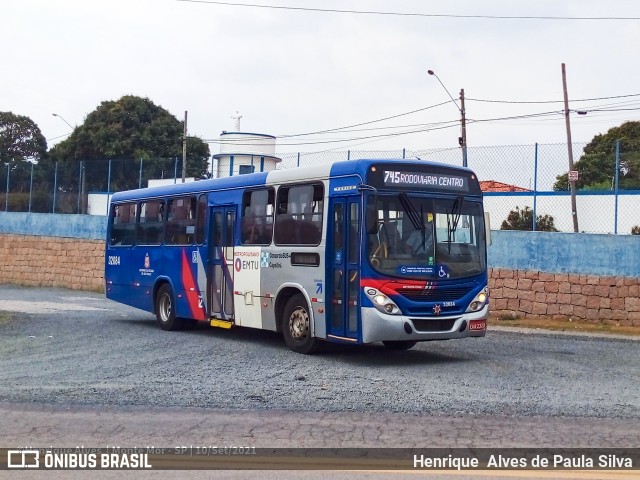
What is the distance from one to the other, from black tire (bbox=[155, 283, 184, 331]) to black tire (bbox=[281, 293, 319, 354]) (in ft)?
14.4

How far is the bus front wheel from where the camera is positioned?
1780 centimetres

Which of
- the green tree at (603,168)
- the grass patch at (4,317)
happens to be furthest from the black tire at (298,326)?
the green tree at (603,168)

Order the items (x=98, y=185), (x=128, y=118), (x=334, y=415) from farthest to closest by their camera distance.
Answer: (x=128, y=118), (x=98, y=185), (x=334, y=415)

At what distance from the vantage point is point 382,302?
12.1 metres

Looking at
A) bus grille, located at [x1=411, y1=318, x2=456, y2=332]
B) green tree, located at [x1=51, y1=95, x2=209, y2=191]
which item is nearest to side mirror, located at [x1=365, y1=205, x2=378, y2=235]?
bus grille, located at [x1=411, y1=318, x2=456, y2=332]

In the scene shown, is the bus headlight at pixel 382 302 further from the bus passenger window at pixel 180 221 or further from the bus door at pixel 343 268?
the bus passenger window at pixel 180 221

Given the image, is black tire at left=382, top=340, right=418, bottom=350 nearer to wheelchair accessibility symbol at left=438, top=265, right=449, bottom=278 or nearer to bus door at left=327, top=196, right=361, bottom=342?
bus door at left=327, top=196, right=361, bottom=342

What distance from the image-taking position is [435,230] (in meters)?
12.7

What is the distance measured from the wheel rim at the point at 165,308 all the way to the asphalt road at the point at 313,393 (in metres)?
1.50

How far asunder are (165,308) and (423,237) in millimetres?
7581

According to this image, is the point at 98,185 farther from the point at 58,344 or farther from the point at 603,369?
the point at 603,369

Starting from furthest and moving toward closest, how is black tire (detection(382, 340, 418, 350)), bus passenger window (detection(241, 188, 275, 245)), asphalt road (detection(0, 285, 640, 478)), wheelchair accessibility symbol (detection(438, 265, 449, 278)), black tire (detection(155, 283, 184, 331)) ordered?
black tire (detection(155, 283, 184, 331))
bus passenger window (detection(241, 188, 275, 245))
black tire (detection(382, 340, 418, 350))
wheelchair accessibility symbol (detection(438, 265, 449, 278))
asphalt road (detection(0, 285, 640, 478))

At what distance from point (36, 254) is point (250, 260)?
24557 mm

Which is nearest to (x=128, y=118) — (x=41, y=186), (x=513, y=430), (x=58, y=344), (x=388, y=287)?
(x=41, y=186)
